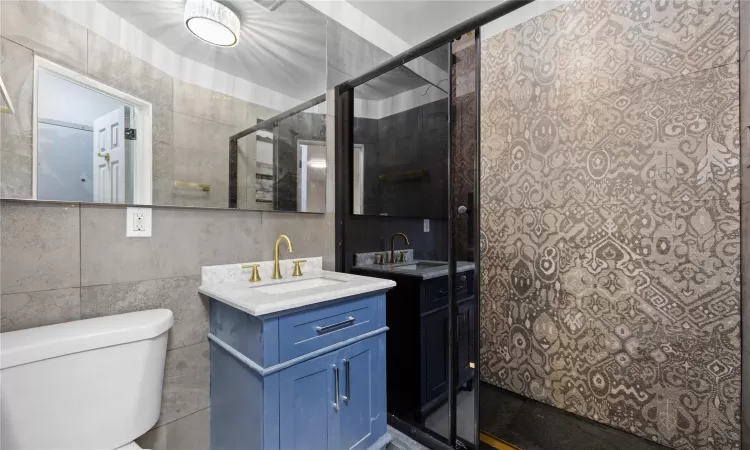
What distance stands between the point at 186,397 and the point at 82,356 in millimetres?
502

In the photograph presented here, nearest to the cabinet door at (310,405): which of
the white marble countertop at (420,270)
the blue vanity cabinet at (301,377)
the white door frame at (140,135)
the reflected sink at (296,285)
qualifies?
the blue vanity cabinet at (301,377)

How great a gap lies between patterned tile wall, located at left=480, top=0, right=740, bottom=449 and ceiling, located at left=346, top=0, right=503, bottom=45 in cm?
30

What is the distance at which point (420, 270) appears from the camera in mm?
1577

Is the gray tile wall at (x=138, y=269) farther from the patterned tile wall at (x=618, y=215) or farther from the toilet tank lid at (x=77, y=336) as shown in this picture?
the patterned tile wall at (x=618, y=215)

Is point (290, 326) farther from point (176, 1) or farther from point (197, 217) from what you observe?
point (176, 1)

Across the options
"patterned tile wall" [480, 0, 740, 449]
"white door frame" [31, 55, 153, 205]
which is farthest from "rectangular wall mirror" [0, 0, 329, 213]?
"patterned tile wall" [480, 0, 740, 449]

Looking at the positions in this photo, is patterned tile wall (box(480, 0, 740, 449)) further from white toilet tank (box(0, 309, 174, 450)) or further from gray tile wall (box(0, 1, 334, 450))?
white toilet tank (box(0, 309, 174, 450))

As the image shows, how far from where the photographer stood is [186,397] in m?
1.24

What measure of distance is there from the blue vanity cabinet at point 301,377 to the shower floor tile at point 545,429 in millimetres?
757

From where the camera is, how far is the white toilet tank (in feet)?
2.57

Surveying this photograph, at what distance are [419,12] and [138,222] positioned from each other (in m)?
2.08

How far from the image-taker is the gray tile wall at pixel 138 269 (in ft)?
3.05

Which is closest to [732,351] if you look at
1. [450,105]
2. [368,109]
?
[450,105]

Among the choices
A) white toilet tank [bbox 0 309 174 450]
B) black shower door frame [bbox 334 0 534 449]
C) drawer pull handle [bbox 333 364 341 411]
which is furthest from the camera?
black shower door frame [bbox 334 0 534 449]
